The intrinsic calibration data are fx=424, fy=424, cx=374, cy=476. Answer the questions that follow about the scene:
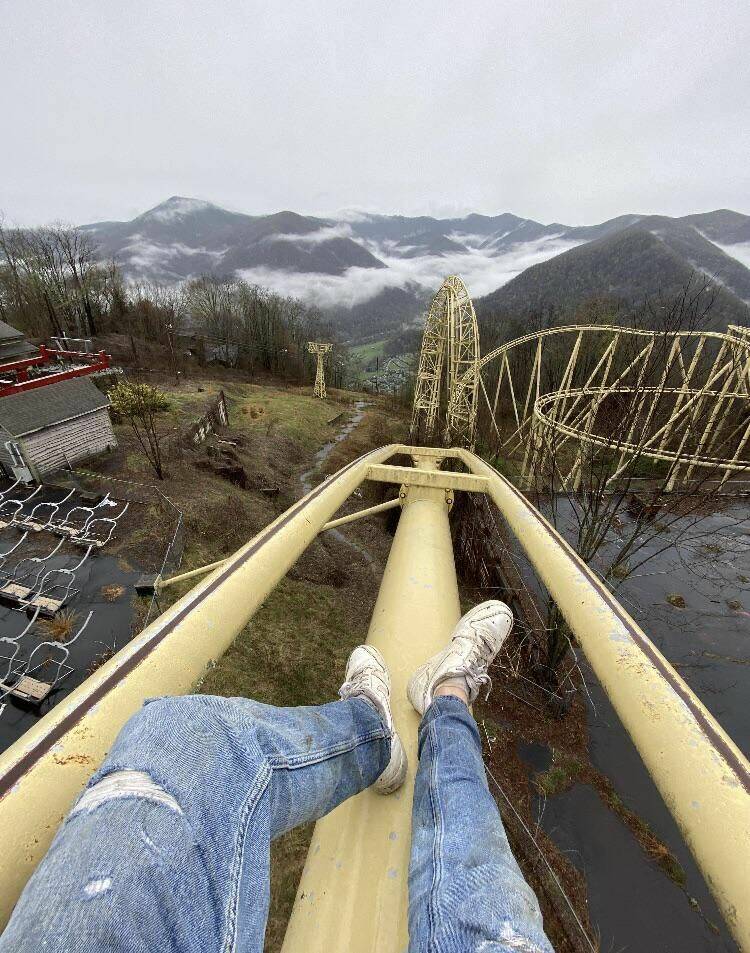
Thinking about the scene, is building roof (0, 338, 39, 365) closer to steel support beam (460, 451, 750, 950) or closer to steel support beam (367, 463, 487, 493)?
steel support beam (367, 463, 487, 493)

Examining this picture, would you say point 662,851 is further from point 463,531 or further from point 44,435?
point 44,435

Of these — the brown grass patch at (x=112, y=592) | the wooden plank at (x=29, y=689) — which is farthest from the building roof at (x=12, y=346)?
the wooden plank at (x=29, y=689)

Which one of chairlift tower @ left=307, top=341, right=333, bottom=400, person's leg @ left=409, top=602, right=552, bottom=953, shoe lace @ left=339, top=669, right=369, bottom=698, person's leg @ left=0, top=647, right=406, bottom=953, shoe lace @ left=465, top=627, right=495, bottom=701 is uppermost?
person's leg @ left=0, top=647, right=406, bottom=953

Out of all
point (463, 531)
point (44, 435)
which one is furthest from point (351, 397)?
point (463, 531)

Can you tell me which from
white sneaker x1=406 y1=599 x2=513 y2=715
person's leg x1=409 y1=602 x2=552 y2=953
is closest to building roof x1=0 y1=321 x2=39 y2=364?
white sneaker x1=406 y1=599 x2=513 y2=715

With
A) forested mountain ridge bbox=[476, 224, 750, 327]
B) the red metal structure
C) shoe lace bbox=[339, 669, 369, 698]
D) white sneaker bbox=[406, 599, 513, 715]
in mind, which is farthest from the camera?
forested mountain ridge bbox=[476, 224, 750, 327]

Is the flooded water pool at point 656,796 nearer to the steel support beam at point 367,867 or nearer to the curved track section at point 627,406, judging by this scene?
Answer: the curved track section at point 627,406

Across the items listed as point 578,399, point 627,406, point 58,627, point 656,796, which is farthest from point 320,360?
point 656,796
